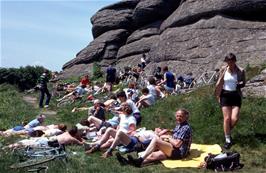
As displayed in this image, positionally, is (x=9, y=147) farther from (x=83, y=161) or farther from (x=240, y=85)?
(x=240, y=85)

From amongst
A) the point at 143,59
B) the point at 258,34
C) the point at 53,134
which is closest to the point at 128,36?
the point at 143,59

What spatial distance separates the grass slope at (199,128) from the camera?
10273mm

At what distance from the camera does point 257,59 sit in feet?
85.0

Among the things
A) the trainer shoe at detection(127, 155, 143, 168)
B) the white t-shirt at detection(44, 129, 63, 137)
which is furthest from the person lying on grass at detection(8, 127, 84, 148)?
the trainer shoe at detection(127, 155, 143, 168)

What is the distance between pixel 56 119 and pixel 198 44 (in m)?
13.8

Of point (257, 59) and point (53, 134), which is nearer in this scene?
point (53, 134)

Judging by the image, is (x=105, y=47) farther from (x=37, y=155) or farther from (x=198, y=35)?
(x=37, y=155)

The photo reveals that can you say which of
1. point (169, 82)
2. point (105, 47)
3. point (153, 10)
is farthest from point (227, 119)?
point (105, 47)

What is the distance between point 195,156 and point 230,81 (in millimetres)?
2048

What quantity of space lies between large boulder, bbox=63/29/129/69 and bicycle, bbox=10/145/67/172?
36.2m

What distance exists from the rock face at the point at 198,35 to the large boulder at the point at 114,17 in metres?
2.79

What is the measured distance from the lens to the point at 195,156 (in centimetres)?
1128

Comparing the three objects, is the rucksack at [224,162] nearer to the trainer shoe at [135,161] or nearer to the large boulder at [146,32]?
the trainer shoe at [135,161]

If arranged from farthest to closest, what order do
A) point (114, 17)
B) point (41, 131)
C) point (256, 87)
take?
point (114, 17) → point (256, 87) → point (41, 131)
